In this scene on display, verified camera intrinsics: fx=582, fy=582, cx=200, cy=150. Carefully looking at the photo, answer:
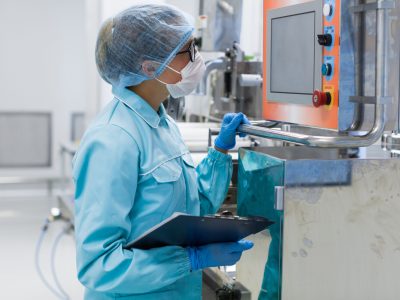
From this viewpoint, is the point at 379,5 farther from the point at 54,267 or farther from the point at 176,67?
the point at 54,267

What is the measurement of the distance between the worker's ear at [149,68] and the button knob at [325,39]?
0.37 meters

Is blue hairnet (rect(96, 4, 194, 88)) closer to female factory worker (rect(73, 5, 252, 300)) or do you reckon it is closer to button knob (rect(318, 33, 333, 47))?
female factory worker (rect(73, 5, 252, 300))

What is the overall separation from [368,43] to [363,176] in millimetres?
278

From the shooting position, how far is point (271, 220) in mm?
1243

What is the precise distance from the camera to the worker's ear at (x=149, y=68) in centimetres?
130

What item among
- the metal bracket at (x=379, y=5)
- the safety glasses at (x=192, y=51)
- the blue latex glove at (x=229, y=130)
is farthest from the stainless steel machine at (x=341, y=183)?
the safety glasses at (x=192, y=51)

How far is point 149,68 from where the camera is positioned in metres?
1.30

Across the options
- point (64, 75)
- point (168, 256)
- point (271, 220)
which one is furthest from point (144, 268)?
point (64, 75)

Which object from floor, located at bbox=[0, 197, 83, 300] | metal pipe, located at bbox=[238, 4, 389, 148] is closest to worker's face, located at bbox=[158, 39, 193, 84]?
metal pipe, located at bbox=[238, 4, 389, 148]

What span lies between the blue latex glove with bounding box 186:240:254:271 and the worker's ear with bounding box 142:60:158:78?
395 mm

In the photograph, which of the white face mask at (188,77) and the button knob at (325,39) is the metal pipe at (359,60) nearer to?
the button knob at (325,39)

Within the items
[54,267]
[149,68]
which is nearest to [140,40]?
[149,68]

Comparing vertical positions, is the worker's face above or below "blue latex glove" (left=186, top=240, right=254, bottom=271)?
above

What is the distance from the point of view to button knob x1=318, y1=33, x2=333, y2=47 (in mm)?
1251
